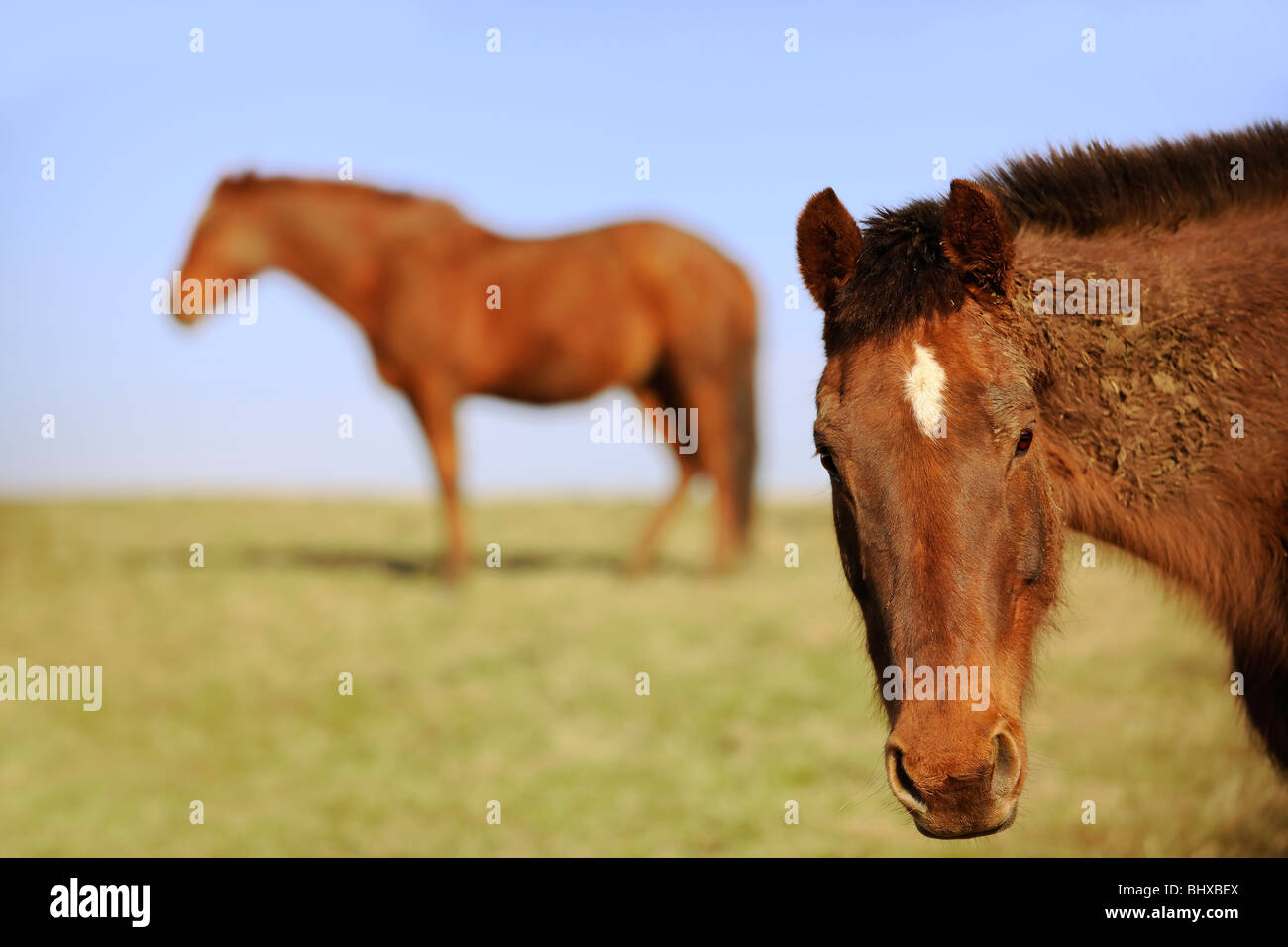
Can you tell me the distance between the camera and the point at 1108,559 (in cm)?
359

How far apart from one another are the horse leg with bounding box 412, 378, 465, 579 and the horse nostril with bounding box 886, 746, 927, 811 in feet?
30.0

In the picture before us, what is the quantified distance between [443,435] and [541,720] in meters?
4.67

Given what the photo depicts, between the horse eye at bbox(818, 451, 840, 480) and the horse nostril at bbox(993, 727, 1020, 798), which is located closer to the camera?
the horse nostril at bbox(993, 727, 1020, 798)

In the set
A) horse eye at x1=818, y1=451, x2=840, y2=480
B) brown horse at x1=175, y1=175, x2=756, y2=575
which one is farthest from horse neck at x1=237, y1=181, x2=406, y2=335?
horse eye at x1=818, y1=451, x2=840, y2=480

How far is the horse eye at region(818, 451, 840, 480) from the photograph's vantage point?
2.52 meters

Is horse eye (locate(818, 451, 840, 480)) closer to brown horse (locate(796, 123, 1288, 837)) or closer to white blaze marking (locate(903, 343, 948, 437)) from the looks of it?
brown horse (locate(796, 123, 1288, 837))

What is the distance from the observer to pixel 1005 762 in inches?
87.4

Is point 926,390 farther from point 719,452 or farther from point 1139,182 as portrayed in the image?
point 719,452

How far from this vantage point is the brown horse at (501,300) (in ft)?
37.2

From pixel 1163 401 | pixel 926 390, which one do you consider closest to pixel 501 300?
pixel 1163 401
